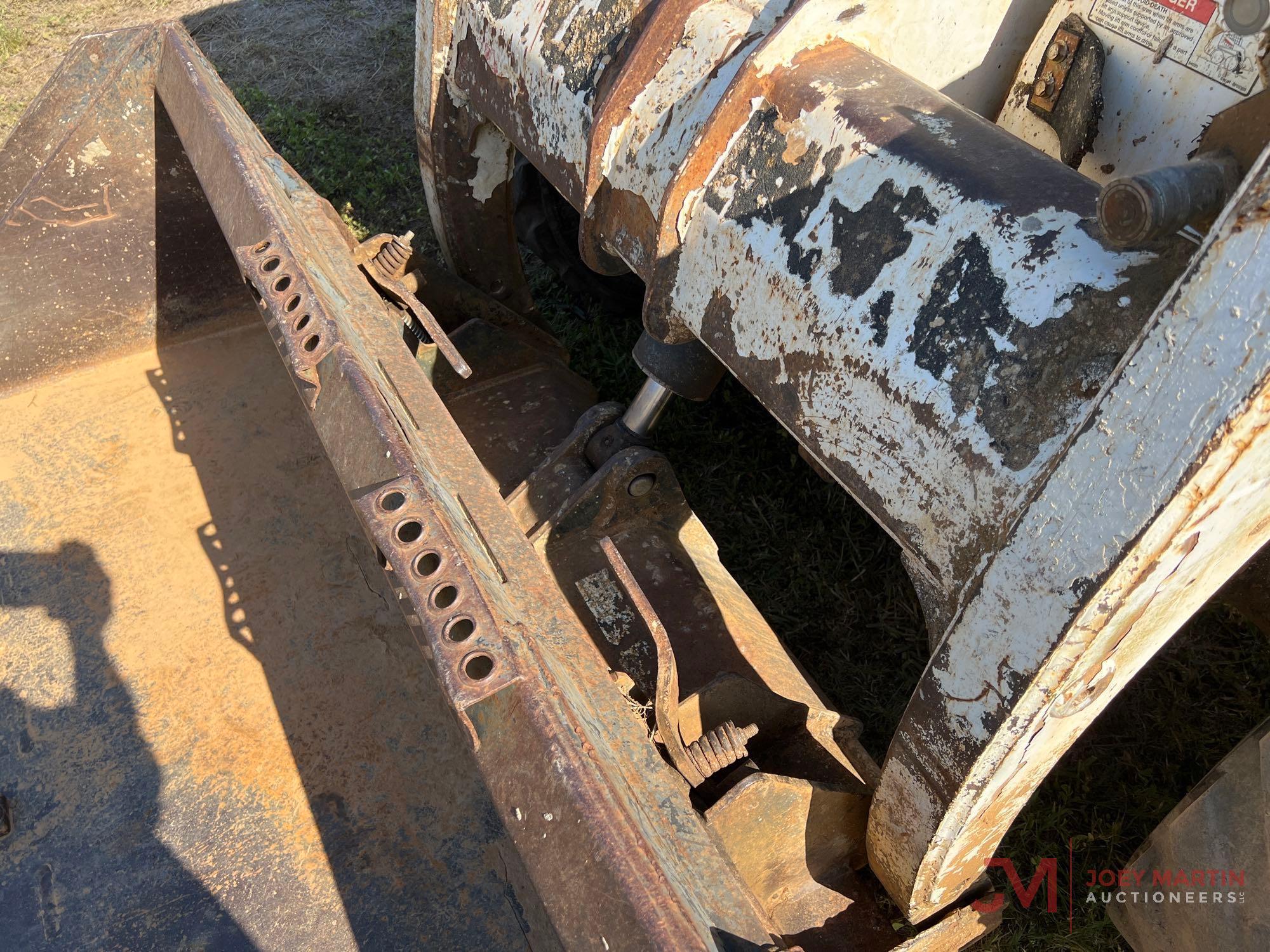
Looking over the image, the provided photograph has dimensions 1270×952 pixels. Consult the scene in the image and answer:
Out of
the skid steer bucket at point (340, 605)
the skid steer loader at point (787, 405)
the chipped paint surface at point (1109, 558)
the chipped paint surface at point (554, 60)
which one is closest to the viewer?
the chipped paint surface at point (1109, 558)

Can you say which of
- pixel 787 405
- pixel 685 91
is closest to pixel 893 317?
pixel 787 405

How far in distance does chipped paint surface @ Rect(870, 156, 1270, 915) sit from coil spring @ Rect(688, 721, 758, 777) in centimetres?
23

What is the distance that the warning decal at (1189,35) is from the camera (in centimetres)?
138

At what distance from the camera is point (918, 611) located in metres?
2.63

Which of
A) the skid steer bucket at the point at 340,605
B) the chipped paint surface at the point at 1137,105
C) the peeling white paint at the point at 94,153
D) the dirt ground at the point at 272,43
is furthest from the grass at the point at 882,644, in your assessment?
the dirt ground at the point at 272,43

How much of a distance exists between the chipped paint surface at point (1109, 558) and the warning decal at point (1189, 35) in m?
0.71

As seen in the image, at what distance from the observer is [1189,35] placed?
4.74ft

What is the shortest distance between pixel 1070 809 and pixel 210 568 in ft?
7.12

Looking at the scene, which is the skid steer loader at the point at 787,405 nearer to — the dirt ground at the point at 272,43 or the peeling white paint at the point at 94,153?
the peeling white paint at the point at 94,153

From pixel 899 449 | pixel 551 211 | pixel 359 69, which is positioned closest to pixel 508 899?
pixel 899 449

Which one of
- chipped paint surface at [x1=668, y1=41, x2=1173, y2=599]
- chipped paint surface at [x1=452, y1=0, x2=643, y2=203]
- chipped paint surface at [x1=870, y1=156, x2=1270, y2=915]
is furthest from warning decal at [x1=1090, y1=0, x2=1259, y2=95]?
chipped paint surface at [x1=452, y1=0, x2=643, y2=203]

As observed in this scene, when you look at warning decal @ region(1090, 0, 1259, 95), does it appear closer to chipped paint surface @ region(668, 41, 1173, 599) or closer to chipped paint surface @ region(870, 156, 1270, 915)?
chipped paint surface @ region(668, 41, 1173, 599)

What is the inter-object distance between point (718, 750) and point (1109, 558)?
661 mm

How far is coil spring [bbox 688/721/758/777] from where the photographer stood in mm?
1398
